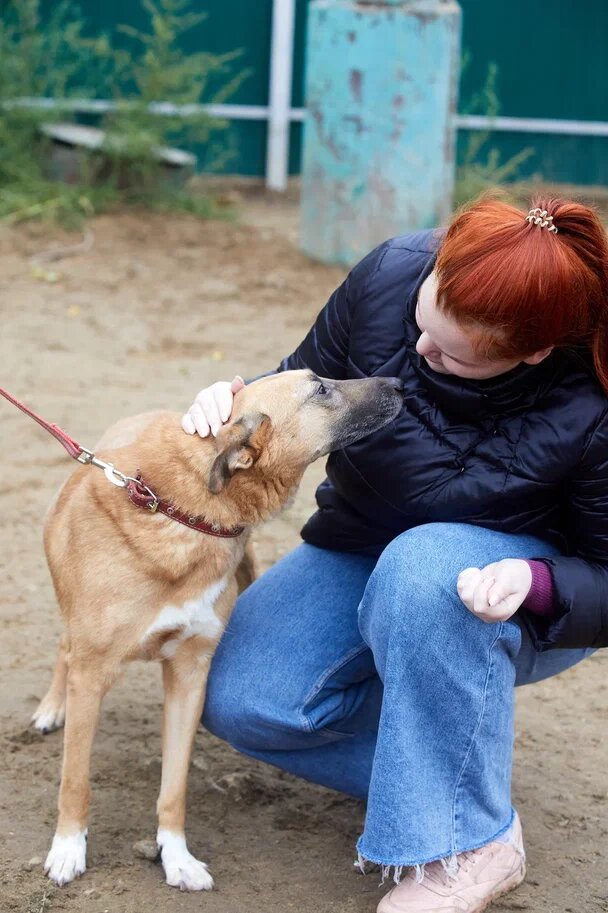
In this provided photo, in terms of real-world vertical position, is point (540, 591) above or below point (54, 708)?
above

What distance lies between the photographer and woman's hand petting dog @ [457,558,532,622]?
95.2 inches

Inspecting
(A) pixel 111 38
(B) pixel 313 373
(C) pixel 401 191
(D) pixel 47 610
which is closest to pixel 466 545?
(B) pixel 313 373

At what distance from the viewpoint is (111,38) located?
8.73 metres

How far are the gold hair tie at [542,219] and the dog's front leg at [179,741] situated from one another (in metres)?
1.28

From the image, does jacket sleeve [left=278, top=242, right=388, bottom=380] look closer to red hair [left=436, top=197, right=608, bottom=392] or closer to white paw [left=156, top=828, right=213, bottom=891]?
red hair [left=436, top=197, right=608, bottom=392]

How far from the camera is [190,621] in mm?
2871

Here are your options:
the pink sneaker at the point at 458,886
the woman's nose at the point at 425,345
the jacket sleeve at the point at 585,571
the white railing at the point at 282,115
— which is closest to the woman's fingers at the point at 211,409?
the woman's nose at the point at 425,345

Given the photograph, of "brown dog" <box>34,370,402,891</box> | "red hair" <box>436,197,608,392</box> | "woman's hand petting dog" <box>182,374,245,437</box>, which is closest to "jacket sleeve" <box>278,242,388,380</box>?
"brown dog" <box>34,370,402,891</box>

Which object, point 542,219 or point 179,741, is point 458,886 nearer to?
point 179,741

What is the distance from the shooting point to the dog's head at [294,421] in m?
2.80

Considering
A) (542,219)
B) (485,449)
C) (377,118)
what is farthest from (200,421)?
(377,118)

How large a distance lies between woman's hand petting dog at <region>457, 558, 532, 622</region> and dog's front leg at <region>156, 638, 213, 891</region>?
2.62ft

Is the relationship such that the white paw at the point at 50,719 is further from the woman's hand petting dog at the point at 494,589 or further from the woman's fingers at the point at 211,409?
the woman's hand petting dog at the point at 494,589

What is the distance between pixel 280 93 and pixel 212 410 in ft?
21.6
